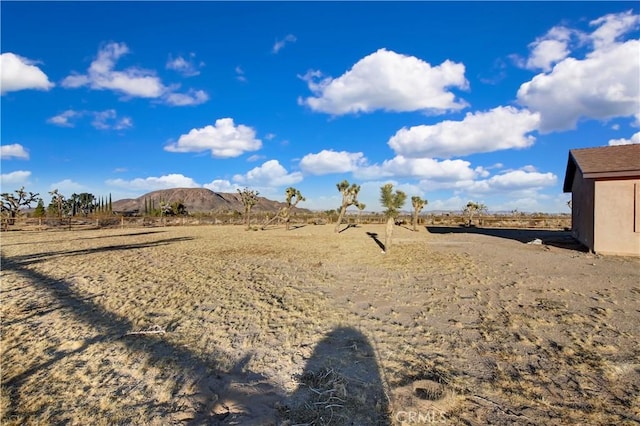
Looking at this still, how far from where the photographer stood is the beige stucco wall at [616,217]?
41.4 ft

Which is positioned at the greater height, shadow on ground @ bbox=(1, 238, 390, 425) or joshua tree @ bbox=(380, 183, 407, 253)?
joshua tree @ bbox=(380, 183, 407, 253)

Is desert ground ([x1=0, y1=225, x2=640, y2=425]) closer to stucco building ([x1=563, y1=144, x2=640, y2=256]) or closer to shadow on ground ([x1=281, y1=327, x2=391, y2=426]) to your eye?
shadow on ground ([x1=281, y1=327, x2=391, y2=426])

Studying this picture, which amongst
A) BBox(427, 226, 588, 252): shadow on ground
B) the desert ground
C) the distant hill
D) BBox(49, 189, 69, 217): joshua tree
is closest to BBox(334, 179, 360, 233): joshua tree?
BBox(427, 226, 588, 252): shadow on ground

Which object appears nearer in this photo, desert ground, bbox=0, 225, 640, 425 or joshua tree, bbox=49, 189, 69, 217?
desert ground, bbox=0, 225, 640, 425

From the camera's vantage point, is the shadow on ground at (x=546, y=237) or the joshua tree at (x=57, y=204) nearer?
the shadow on ground at (x=546, y=237)

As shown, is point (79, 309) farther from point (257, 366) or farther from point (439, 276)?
point (439, 276)

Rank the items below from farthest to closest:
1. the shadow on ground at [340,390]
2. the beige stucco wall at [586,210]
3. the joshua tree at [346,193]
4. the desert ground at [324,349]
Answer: the joshua tree at [346,193] → the beige stucco wall at [586,210] → the desert ground at [324,349] → the shadow on ground at [340,390]

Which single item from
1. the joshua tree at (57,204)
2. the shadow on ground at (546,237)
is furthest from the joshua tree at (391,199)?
the joshua tree at (57,204)

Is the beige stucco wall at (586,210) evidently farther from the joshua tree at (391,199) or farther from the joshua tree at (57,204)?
the joshua tree at (57,204)

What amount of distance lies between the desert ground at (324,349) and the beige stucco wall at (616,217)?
406 centimetres

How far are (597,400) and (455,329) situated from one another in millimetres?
2248

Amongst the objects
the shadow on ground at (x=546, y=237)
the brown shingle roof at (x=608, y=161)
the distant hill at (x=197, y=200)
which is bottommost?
the shadow on ground at (x=546, y=237)

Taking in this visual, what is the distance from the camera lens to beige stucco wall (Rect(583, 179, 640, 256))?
12.6 m

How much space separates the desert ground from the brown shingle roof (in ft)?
16.1
